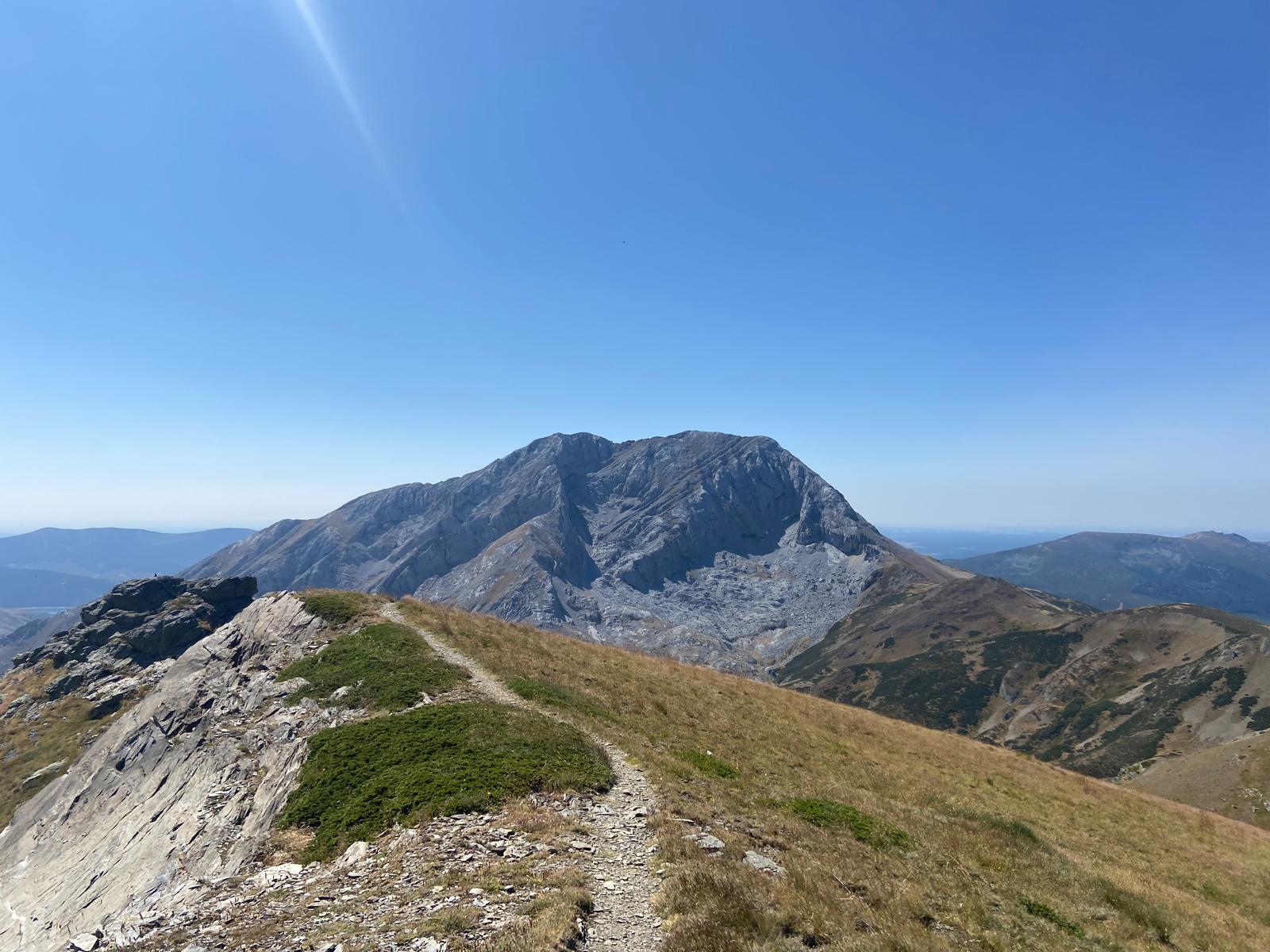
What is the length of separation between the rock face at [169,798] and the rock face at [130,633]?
6472cm

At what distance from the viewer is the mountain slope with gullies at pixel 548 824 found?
11.8m

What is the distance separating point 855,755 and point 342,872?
2557cm

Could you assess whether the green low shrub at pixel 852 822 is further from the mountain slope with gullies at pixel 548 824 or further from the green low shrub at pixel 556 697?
the green low shrub at pixel 556 697

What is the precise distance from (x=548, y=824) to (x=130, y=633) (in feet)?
426

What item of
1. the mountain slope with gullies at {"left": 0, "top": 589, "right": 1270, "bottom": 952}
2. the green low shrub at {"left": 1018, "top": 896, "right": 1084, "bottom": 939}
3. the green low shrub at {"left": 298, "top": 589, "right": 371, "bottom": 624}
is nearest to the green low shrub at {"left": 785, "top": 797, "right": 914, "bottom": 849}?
the mountain slope with gullies at {"left": 0, "top": 589, "right": 1270, "bottom": 952}

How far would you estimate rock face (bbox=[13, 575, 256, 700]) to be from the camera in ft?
289

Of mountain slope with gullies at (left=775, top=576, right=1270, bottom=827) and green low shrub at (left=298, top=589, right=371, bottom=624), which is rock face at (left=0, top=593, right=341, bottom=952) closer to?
green low shrub at (left=298, top=589, right=371, bottom=624)

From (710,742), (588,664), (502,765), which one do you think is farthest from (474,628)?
(502,765)

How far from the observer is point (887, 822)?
18875mm

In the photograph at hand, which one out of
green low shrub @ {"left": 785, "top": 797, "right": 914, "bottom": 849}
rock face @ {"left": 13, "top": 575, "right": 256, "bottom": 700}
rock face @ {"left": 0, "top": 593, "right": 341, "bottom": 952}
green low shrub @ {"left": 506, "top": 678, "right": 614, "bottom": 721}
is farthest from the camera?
rock face @ {"left": 13, "top": 575, "right": 256, "bottom": 700}

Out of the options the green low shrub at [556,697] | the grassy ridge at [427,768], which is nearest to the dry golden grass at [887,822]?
the green low shrub at [556,697]

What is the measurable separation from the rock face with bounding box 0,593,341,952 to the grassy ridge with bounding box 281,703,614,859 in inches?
73.1

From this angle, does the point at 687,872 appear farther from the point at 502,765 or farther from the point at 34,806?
the point at 34,806

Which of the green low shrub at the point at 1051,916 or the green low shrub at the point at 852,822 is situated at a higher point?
the green low shrub at the point at 852,822
